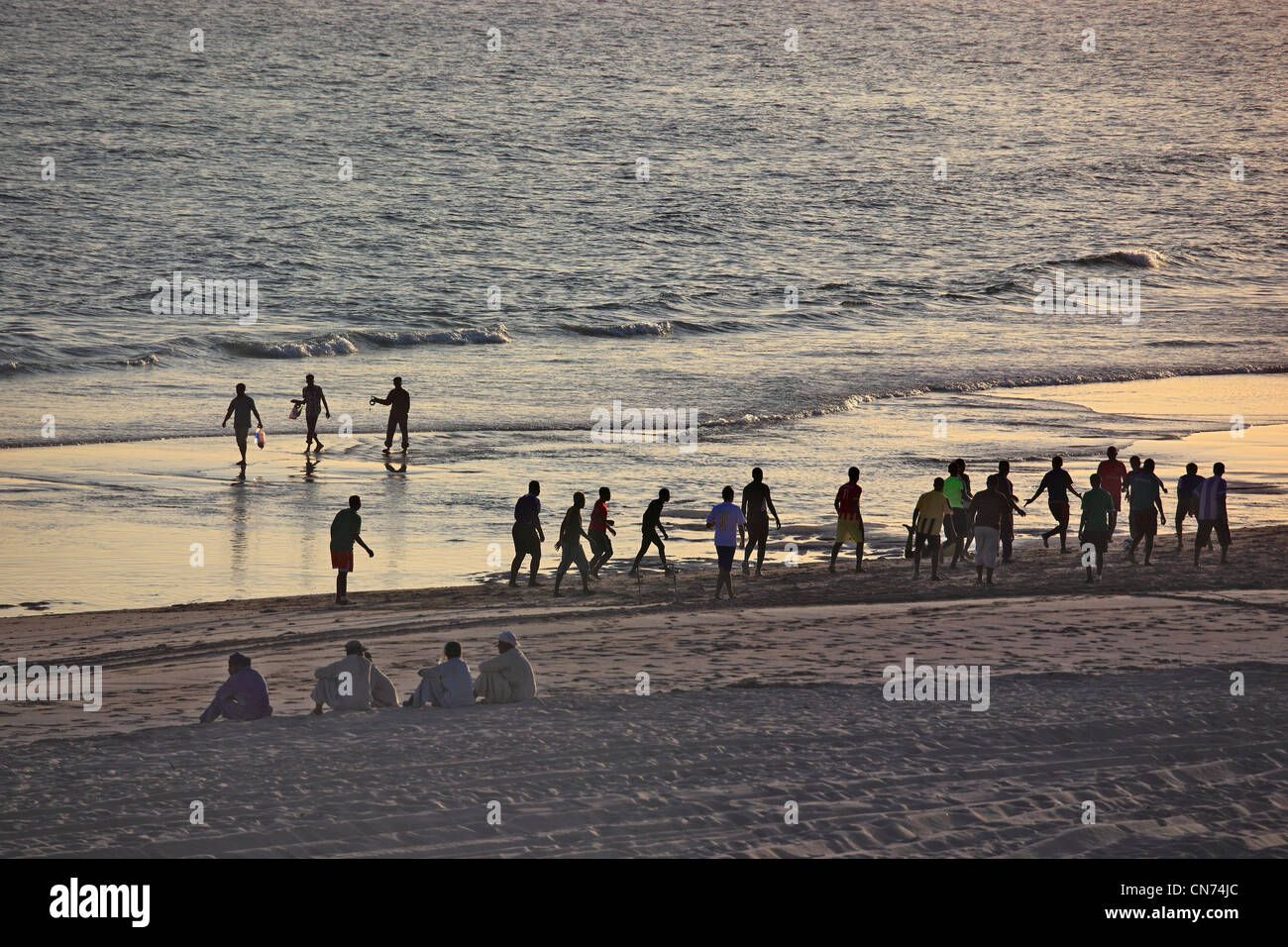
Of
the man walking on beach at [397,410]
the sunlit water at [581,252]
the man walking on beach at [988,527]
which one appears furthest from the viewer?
the man walking on beach at [397,410]

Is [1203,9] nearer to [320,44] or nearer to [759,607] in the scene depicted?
[320,44]

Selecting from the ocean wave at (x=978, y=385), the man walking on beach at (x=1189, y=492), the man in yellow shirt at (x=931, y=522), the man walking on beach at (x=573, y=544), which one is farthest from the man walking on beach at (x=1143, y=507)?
the ocean wave at (x=978, y=385)

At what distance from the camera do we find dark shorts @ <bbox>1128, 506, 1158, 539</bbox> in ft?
55.9

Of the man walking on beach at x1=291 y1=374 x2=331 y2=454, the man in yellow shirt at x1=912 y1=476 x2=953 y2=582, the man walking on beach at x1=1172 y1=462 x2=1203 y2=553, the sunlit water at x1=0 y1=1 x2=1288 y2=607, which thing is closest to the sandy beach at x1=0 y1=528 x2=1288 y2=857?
the man in yellow shirt at x1=912 y1=476 x2=953 y2=582

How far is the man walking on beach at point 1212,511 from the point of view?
16688 millimetres

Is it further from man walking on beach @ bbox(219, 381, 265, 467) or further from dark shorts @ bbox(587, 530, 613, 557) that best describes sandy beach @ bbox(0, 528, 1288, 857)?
man walking on beach @ bbox(219, 381, 265, 467)

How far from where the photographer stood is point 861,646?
1325 cm

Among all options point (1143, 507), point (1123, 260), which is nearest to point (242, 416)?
point (1143, 507)

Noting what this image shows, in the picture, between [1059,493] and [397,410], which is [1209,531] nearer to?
[1059,493]

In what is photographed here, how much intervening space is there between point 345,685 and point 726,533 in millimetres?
5402

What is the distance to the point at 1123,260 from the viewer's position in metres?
60.1

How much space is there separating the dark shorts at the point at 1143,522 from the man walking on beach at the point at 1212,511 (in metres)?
0.51

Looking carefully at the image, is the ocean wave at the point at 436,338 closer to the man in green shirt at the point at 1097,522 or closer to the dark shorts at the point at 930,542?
the dark shorts at the point at 930,542

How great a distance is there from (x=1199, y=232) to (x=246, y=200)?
4195 cm
